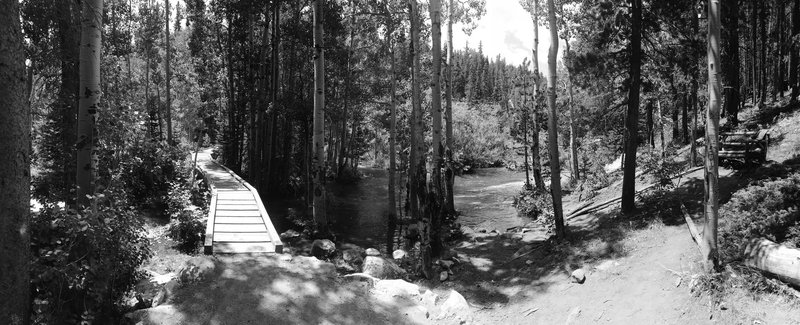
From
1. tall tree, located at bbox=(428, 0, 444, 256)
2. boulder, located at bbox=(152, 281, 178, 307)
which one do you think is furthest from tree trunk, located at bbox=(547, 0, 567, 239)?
boulder, located at bbox=(152, 281, 178, 307)

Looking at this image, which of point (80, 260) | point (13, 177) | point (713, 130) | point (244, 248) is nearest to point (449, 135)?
point (244, 248)

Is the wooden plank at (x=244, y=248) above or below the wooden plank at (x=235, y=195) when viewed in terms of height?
below

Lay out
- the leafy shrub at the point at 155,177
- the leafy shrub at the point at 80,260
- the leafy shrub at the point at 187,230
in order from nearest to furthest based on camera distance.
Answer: the leafy shrub at the point at 80,260 → the leafy shrub at the point at 187,230 → the leafy shrub at the point at 155,177

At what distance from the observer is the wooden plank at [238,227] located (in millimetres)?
8898

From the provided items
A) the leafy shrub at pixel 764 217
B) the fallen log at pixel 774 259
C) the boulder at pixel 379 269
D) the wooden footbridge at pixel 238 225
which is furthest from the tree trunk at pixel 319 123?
the fallen log at pixel 774 259

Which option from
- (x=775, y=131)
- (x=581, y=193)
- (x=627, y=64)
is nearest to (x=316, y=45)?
(x=627, y=64)

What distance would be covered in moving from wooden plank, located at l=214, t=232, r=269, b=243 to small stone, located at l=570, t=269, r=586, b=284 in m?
5.67

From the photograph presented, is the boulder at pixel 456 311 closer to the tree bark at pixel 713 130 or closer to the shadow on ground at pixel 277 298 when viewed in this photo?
the shadow on ground at pixel 277 298

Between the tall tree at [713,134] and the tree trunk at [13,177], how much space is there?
8.00 metres

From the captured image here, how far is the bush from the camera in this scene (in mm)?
14952

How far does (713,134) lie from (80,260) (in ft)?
26.0

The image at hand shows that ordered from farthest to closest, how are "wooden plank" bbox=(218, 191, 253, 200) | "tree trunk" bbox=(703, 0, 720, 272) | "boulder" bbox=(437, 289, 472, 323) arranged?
"wooden plank" bbox=(218, 191, 253, 200) < "tree trunk" bbox=(703, 0, 720, 272) < "boulder" bbox=(437, 289, 472, 323)

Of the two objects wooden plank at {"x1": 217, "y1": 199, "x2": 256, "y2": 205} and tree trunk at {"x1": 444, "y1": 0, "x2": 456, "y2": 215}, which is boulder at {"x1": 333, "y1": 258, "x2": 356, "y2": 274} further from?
tree trunk at {"x1": 444, "y1": 0, "x2": 456, "y2": 215}

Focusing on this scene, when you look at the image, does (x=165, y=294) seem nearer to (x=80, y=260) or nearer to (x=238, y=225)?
(x=80, y=260)
